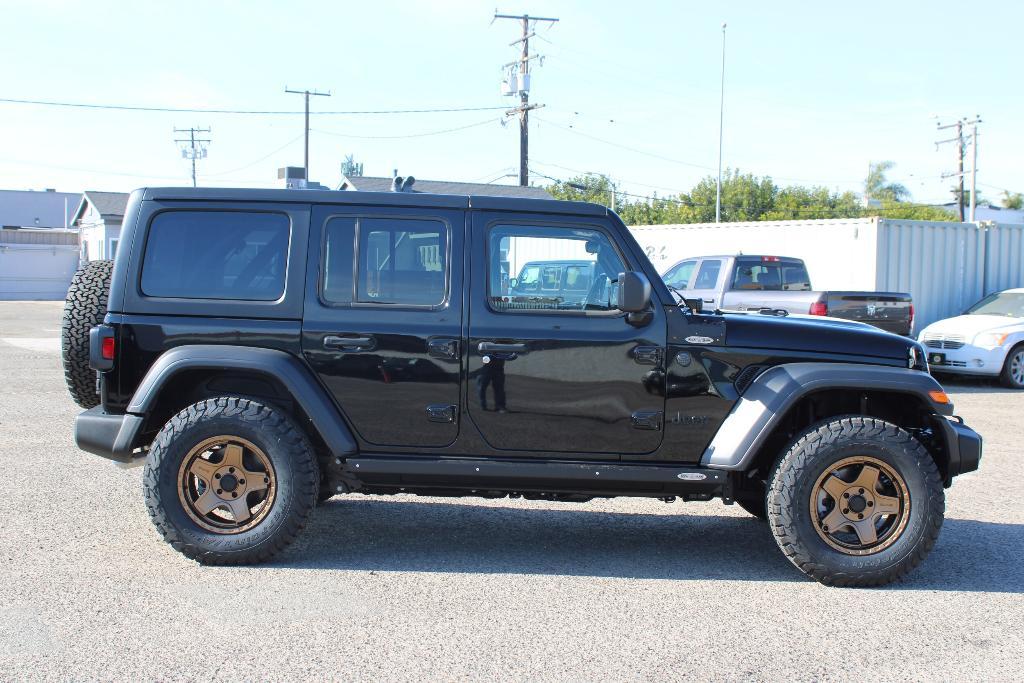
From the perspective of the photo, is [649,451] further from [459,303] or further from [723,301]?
[723,301]

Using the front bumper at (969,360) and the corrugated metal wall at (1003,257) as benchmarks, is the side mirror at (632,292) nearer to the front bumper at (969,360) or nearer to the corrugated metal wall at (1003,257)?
the front bumper at (969,360)

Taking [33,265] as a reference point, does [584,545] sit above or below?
below

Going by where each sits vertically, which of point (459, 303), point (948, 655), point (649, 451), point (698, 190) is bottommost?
point (948, 655)

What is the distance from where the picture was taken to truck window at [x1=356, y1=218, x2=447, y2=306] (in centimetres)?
535

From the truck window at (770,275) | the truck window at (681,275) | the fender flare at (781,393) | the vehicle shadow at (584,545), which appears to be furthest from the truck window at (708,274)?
the fender flare at (781,393)

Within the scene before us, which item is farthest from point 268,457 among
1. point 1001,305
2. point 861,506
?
point 1001,305

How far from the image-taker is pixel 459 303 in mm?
5305

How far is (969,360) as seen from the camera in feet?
48.4

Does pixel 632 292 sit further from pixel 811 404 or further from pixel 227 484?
pixel 227 484

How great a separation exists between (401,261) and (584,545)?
2.00m

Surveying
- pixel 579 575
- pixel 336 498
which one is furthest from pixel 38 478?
pixel 579 575

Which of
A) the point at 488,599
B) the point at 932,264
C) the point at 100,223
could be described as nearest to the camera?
the point at 488,599

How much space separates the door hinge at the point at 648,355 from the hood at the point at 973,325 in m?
11.2

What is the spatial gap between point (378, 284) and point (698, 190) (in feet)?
208
